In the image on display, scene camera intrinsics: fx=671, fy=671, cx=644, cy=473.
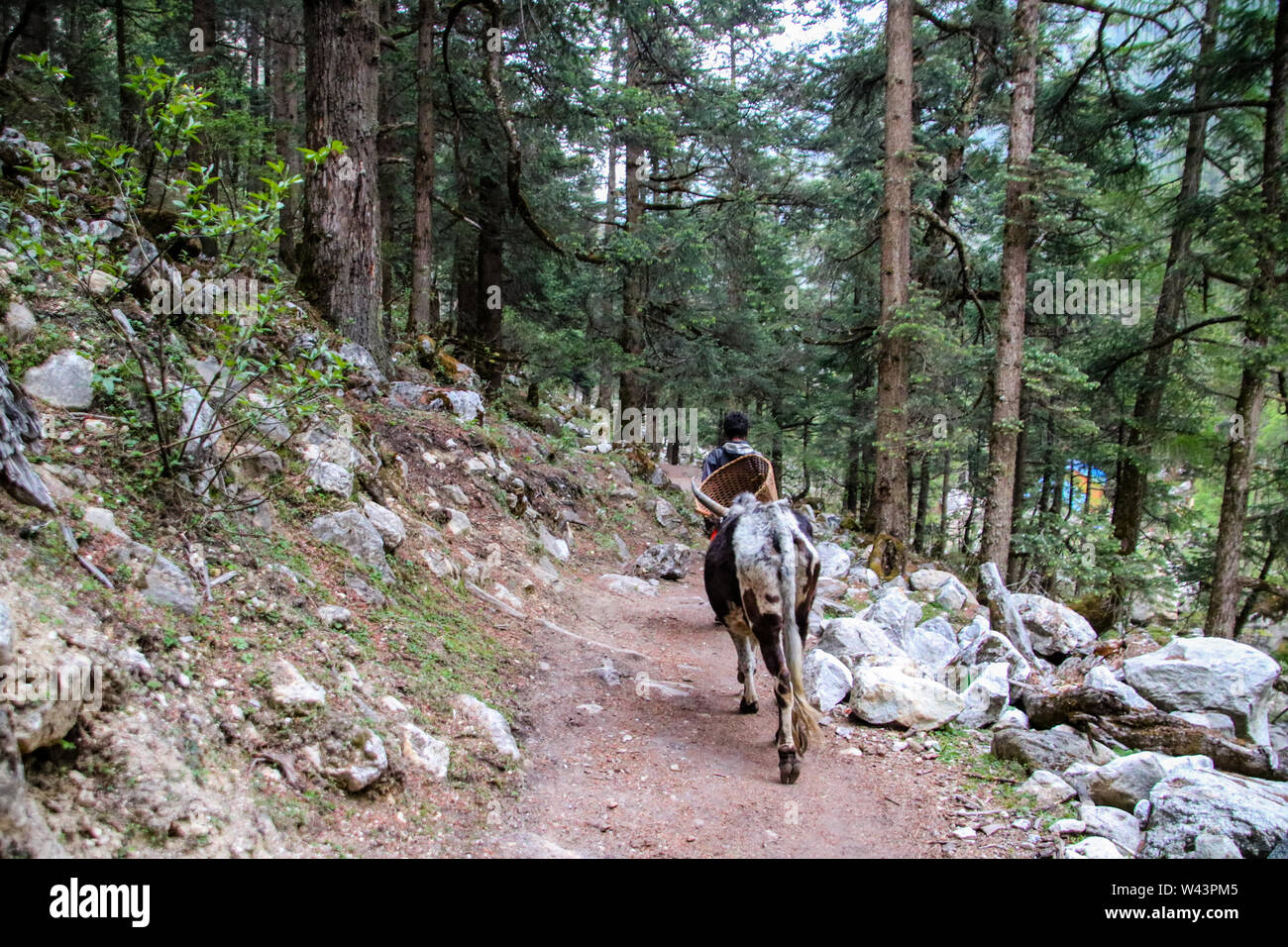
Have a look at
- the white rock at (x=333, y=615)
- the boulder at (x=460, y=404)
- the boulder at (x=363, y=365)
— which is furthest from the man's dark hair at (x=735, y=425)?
the boulder at (x=460, y=404)

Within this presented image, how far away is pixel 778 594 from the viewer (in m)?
4.52

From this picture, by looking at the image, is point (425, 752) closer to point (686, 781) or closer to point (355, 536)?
point (686, 781)

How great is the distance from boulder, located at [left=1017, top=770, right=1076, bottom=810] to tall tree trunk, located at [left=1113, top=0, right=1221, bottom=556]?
9.01m

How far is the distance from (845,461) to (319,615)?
2049 centimetres

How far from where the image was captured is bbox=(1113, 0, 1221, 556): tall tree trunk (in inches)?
428

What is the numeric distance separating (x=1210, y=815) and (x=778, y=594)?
92.7 inches

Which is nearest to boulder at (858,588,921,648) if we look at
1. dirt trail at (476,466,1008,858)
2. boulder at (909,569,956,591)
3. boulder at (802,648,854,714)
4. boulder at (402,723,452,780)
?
boulder at (802,648,854,714)

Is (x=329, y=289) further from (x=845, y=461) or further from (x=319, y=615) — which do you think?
(x=845, y=461)

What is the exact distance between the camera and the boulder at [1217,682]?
5.31m

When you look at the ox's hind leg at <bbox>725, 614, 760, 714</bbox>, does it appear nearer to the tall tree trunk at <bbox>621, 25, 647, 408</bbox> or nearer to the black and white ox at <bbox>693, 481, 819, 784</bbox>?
the black and white ox at <bbox>693, 481, 819, 784</bbox>

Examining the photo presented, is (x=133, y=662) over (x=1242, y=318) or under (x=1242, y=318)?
under

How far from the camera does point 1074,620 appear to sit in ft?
29.8

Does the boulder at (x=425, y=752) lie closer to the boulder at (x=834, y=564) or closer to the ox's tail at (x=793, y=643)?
the ox's tail at (x=793, y=643)
